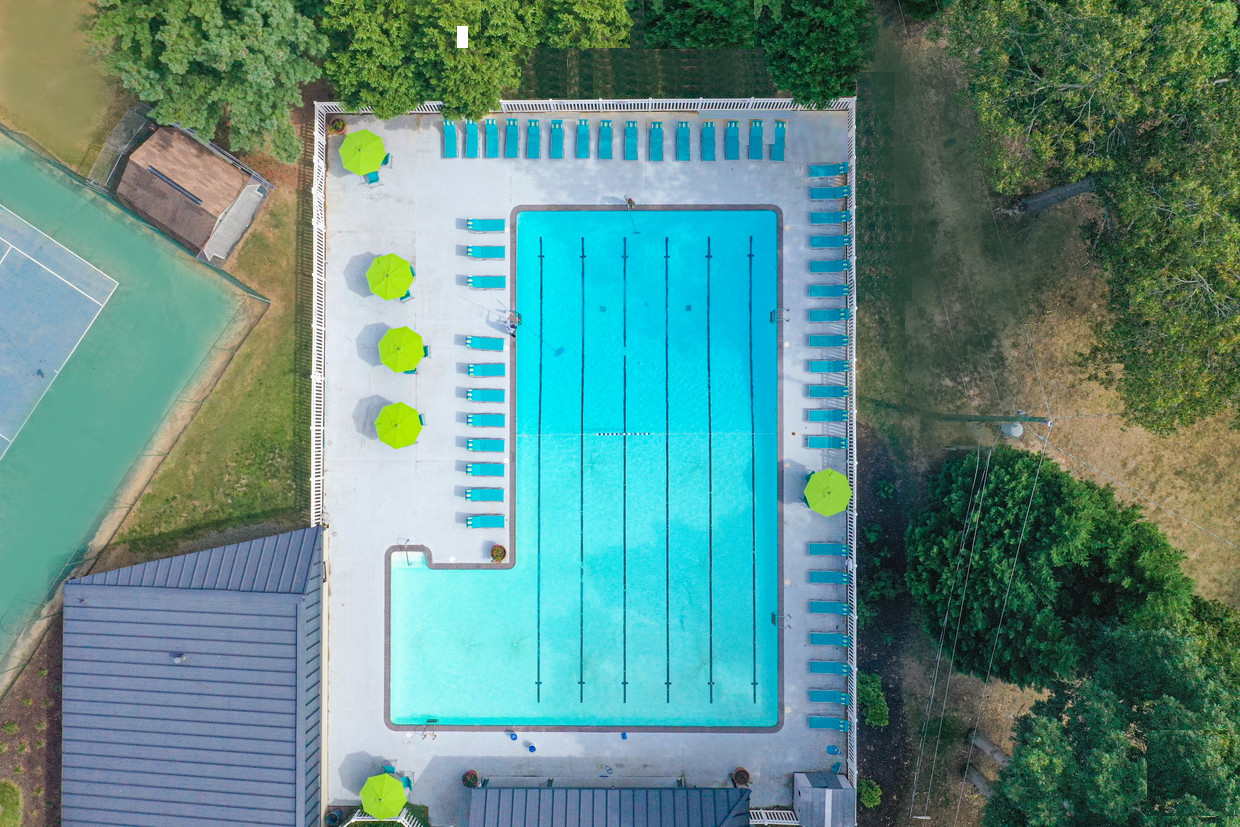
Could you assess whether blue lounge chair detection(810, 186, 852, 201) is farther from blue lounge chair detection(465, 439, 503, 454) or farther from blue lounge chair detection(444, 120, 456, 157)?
blue lounge chair detection(465, 439, 503, 454)

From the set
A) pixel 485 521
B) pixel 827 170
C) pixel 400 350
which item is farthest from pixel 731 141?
pixel 485 521

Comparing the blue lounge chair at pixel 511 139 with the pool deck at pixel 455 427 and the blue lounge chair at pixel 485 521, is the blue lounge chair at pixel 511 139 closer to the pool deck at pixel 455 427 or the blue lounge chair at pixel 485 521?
the pool deck at pixel 455 427

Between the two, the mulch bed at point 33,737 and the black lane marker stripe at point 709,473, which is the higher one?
the black lane marker stripe at point 709,473

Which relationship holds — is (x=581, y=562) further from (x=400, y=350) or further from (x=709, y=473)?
(x=400, y=350)

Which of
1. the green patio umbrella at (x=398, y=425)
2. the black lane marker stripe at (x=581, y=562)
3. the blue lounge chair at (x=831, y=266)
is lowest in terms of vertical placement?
the black lane marker stripe at (x=581, y=562)

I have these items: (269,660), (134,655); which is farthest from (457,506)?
(134,655)

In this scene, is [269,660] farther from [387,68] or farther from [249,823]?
[387,68]

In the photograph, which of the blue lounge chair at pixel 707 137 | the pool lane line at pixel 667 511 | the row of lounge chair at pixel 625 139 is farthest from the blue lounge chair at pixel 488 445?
the blue lounge chair at pixel 707 137

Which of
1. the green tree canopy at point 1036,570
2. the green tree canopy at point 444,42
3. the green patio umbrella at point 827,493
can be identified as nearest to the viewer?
the green tree canopy at point 1036,570
